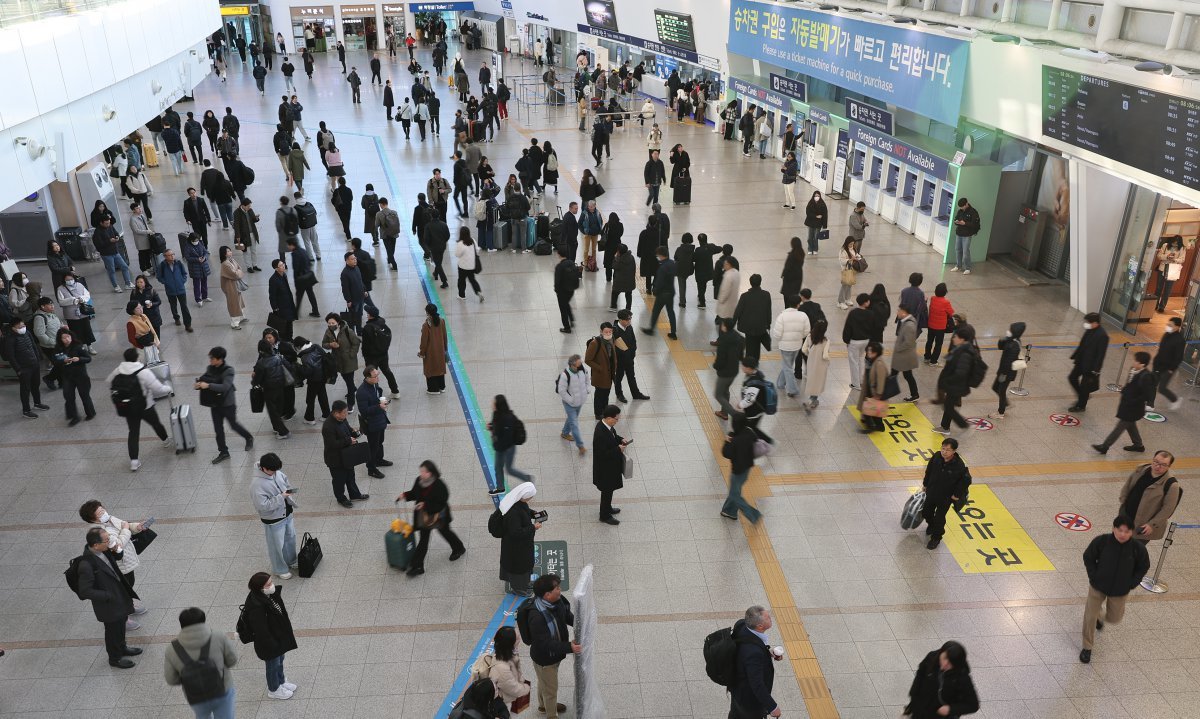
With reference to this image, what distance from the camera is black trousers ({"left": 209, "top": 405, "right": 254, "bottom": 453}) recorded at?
9.68m

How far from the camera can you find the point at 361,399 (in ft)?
29.3

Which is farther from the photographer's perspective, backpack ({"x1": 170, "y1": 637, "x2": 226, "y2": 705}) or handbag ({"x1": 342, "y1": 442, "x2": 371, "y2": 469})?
handbag ({"x1": 342, "y1": 442, "x2": 371, "y2": 469})

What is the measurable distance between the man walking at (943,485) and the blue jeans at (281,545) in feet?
19.1

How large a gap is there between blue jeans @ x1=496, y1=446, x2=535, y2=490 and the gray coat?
189 inches

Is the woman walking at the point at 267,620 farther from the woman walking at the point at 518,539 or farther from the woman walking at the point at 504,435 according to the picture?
the woman walking at the point at 504,435

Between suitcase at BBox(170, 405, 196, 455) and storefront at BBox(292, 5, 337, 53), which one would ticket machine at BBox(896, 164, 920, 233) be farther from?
storefront at BBox(292, 5, 337, 53)

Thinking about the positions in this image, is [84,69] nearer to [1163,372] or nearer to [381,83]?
[1163,372]

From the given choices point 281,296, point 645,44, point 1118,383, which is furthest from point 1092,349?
point 645,44

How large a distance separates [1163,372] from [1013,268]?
18.6 feet

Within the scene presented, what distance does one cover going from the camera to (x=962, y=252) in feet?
50.5

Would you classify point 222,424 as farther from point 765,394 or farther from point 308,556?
point 765,394

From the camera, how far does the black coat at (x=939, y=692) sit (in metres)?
5.41

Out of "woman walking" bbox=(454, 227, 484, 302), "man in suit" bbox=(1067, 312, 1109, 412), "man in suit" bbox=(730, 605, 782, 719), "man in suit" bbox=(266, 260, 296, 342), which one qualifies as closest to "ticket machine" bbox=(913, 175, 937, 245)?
"man in suit" bbox=(1067, 312, 1109, 412)

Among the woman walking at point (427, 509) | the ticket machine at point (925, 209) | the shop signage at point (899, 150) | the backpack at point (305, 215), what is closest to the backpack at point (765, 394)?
the woman walking at point (427, 509)
